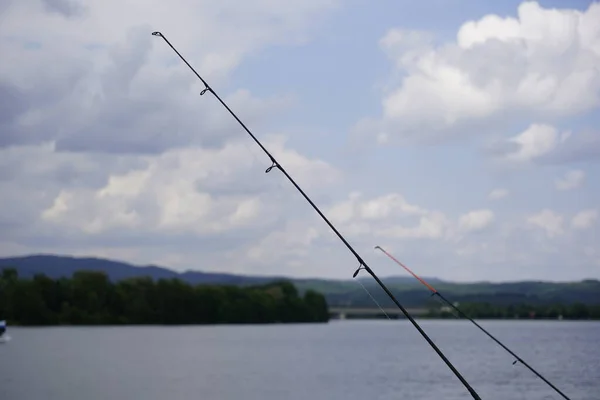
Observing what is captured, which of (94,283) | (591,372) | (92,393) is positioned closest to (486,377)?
(591,372)

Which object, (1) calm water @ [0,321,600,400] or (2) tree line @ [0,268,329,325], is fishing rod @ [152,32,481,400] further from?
(2) tree line @ [0,268,329,325]

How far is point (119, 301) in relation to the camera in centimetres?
17775

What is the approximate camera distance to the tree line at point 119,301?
168375 mm

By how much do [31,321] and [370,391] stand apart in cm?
13141

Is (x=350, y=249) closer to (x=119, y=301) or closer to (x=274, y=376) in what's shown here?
(x=274, y=376)

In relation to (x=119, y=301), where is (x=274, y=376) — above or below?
below

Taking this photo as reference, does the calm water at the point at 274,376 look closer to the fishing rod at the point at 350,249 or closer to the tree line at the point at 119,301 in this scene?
the fishing rod at the point at 350,249

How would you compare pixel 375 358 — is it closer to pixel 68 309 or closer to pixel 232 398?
pixel 232 398

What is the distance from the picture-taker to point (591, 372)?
68.9 m

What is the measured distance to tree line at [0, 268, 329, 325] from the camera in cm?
16838

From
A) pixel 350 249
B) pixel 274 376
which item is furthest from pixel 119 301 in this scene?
pixel 350 249

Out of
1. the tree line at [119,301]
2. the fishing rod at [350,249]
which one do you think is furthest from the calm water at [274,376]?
the tree line at [119,301]

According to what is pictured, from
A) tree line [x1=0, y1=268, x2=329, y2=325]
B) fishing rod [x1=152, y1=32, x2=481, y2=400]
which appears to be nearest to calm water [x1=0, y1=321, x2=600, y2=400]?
fishing rod [x1=152, y1=32, x2=481, y2=400]

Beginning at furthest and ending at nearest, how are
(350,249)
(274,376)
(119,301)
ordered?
(119,301)
(274,376)
(350,249)
